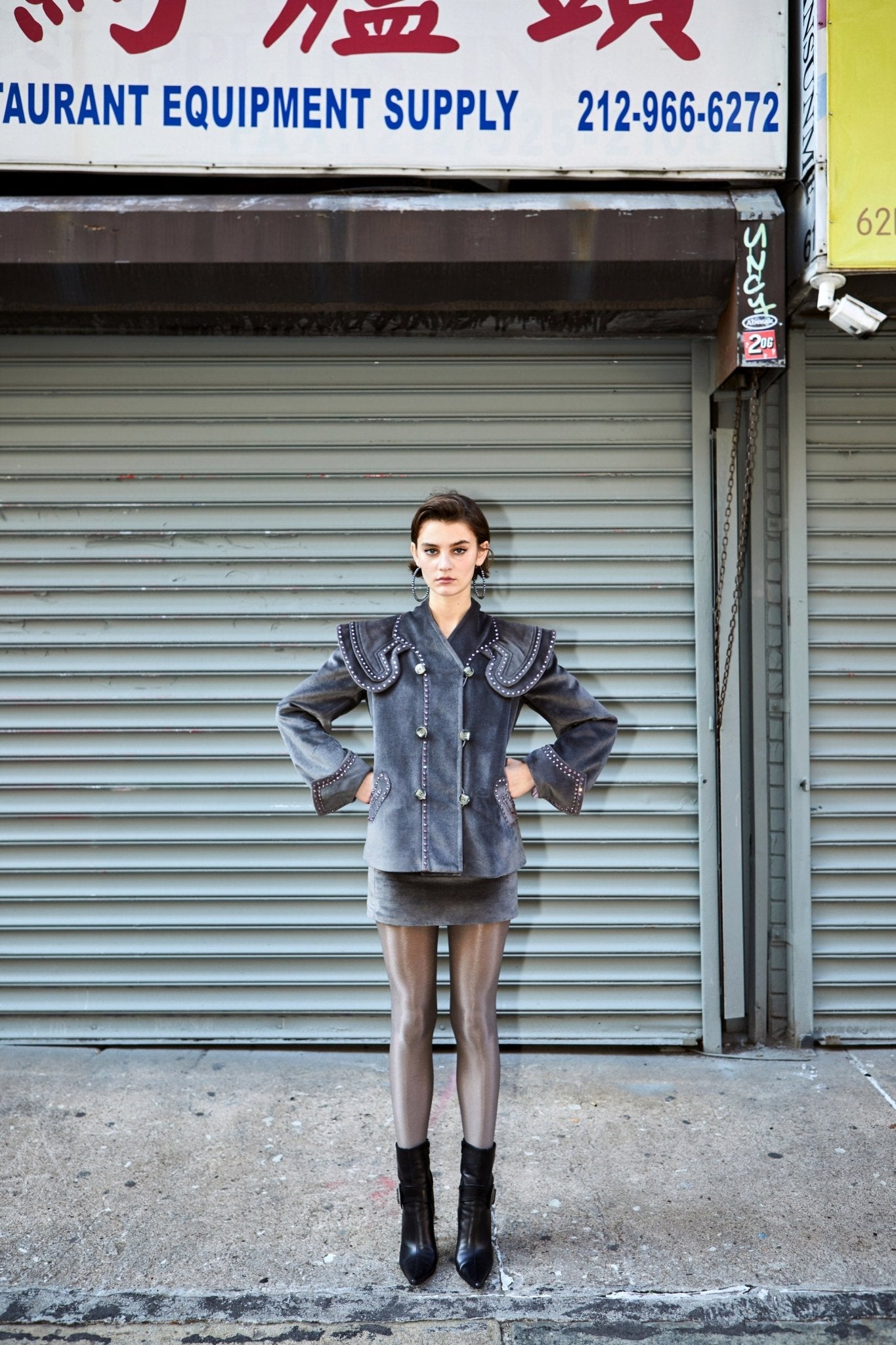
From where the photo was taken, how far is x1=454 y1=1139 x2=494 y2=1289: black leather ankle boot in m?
2.98

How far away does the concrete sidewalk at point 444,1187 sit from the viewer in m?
2.98

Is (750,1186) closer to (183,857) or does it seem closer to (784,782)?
(784,782)

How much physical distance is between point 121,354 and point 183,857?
2.24m

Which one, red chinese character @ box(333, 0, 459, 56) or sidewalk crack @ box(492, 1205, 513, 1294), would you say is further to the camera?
red chinese character @ box(333, 0, 459, 56)

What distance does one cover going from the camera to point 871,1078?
448cm

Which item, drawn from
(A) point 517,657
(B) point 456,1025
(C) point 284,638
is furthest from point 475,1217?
(C) point 284,638

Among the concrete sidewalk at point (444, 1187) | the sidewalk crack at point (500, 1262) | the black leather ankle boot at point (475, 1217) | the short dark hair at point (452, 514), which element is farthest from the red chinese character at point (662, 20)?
the sidewalk crack at point (500, 1262)

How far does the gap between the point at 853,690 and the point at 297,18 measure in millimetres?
3584

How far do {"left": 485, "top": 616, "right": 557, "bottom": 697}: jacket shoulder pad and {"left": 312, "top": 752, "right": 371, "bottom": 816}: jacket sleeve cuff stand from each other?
0.45m

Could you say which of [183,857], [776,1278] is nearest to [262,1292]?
[776,1278]

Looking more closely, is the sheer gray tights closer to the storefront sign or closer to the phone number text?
the storefront sign

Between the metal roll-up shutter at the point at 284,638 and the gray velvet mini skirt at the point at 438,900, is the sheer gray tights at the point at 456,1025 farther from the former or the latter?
the metal roll-up shutter at the point at 284,638

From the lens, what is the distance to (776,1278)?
10.00ft

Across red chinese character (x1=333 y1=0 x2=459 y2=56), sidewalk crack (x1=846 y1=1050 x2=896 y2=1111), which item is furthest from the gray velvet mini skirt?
red chinese character (x1=333 y1=0 x2=459 y2=56)
